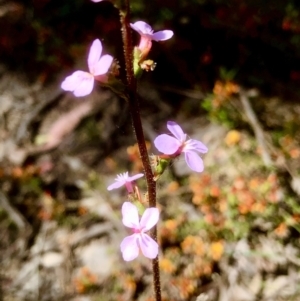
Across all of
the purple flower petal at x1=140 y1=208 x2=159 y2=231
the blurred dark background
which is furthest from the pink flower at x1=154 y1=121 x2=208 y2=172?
the blurred dark background

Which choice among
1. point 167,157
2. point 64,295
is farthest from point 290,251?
point 167,157

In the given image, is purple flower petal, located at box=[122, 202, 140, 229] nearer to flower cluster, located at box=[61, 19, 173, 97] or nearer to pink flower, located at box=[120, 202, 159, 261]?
pink flower, located at box=[120, 202, 159, 261]

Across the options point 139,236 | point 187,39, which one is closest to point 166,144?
point 139,236

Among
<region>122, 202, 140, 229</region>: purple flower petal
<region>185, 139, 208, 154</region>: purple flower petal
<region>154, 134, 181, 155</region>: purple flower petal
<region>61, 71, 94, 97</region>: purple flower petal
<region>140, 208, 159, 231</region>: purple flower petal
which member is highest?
<region>61, 71, 94, 97</region>: purple flower petal

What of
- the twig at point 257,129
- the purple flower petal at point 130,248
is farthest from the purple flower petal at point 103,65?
the twig at point 257,129

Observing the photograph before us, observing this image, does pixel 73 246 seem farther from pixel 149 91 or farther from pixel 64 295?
pixel 149 91

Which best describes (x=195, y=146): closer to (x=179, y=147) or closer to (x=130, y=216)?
(x=179, y=147)
